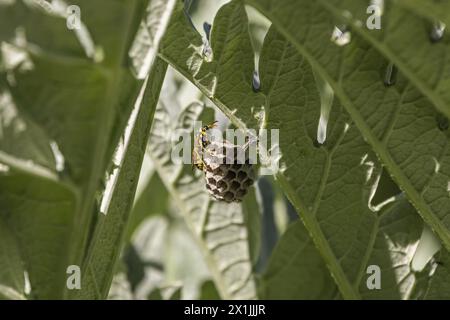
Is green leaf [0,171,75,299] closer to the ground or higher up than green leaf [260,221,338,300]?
closer to the ground

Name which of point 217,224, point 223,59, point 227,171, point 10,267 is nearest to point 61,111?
point 10,267

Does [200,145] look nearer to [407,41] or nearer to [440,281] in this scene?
[440,281]

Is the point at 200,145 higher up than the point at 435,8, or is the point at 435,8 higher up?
the point at 200,145

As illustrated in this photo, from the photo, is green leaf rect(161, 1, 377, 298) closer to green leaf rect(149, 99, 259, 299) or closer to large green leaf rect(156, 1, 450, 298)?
large green leaf rect(156, 1, 450, 298)

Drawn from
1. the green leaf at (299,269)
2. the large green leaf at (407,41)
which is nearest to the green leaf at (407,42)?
the large green leaf at (407,41)

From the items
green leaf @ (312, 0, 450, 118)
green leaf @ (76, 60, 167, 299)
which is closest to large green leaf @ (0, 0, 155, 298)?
green leaf @ (76, 60, 167, 299)

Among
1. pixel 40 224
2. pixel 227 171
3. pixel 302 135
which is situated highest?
pixel 227 171

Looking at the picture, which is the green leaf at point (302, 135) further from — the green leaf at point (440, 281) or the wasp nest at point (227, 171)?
the wasp nest at point (227, 171)
